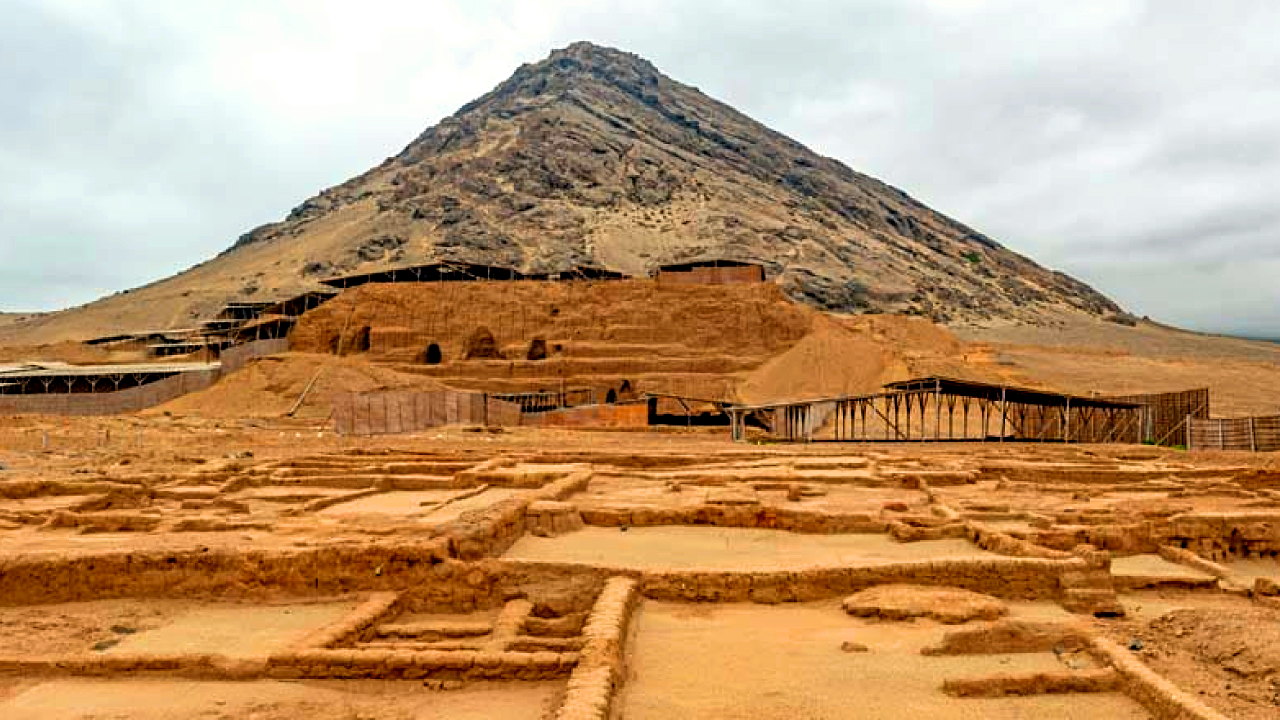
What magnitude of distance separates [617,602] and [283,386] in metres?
33.8

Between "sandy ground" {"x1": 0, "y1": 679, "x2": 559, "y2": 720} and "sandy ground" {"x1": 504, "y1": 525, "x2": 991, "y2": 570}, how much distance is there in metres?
3.05

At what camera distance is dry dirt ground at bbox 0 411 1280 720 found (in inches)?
253

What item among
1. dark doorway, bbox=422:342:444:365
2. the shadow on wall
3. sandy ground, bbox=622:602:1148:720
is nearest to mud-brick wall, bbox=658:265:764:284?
the shadow on wall

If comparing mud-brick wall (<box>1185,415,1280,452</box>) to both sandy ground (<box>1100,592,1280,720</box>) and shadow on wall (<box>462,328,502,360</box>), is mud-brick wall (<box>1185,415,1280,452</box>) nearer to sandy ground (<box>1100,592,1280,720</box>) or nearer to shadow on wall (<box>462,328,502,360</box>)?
sandy ground (<box>1100,592,1280,720</box>)

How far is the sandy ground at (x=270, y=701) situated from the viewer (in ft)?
20.2

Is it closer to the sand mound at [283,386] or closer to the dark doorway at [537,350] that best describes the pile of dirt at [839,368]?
the dark doorway at [537,350]

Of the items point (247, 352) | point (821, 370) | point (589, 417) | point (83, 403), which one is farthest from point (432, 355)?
point (821, 370)

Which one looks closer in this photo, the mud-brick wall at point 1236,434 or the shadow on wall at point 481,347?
the mud-brick wall at point 1236,434

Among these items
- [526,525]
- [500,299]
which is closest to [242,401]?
[500,299]

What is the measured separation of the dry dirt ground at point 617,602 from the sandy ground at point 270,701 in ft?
0.08

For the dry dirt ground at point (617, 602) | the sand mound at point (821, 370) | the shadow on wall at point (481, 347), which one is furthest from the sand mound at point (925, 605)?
the shadow on wall at point (481, 347)

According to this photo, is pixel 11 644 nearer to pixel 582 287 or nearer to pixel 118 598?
pixel 118 598

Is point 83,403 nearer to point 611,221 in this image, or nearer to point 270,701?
point 270,701

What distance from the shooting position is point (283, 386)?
37938mm
